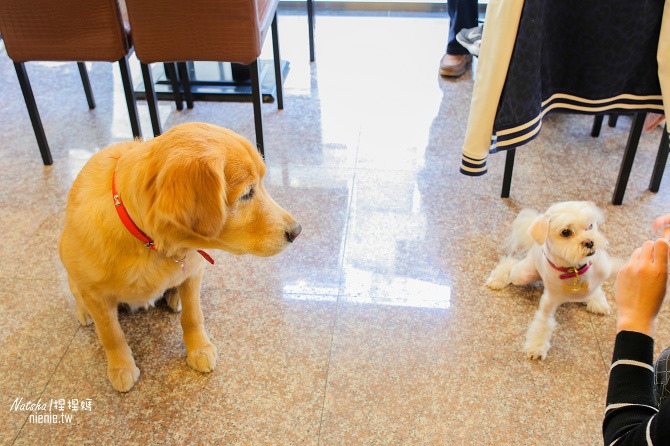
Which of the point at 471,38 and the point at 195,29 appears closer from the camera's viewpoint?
the point at 195,29

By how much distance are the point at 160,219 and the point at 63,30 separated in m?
1.31

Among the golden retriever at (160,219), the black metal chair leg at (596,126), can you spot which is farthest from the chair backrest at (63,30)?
the black metal chair leg at (596,126)

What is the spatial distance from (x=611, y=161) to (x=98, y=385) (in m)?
2.15

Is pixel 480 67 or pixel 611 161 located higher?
pixel 480 67

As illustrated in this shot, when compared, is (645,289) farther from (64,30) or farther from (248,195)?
(64,30)

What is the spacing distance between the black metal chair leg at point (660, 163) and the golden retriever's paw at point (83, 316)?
2070 millimetres

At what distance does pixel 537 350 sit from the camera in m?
1.69

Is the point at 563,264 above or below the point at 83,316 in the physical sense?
above

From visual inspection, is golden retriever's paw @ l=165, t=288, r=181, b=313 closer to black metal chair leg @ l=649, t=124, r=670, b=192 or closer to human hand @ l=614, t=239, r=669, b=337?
human hand @ l=614, t=239, r=669, b=337

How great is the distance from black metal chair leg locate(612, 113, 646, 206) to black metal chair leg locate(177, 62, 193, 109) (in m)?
1.96

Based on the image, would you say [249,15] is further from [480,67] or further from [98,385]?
[98,385]

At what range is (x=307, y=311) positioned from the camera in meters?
1.86

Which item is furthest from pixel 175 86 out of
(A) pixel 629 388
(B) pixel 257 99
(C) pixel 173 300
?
(A) pixel 629 388

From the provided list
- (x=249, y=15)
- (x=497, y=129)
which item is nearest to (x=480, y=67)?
(x=497, y=129)
